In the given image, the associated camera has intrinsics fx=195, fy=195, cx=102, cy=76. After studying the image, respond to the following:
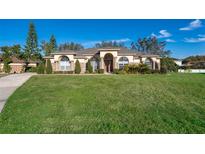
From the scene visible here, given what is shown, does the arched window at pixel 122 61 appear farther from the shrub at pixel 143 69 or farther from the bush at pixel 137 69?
the shrub at pixel 143 69

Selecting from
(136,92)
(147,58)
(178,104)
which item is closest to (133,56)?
(147,58)

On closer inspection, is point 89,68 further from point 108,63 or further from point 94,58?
point 108,63

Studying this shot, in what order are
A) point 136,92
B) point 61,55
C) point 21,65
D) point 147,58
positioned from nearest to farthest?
1. point 136,92
2. point 61,55
3. point 147,58
4. point 21,65

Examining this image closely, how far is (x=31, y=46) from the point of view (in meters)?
50.6

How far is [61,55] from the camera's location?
30.5 metres

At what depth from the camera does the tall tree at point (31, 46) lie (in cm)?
5010

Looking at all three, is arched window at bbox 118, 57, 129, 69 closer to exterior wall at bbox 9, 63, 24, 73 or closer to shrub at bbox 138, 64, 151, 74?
shrub at bbox 138, 64, 151, 74

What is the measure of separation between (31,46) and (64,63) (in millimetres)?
23989

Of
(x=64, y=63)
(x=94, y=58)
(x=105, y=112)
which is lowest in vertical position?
(x=105, y=112)

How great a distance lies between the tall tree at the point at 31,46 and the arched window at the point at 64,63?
23.1m

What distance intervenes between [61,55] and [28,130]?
25676 millimetres

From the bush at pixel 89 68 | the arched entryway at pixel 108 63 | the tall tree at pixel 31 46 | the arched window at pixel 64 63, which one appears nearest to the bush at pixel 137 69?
the bush at pixel 89 68

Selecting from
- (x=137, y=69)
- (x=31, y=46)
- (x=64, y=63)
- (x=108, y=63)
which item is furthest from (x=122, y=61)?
(x=31, y=46)
